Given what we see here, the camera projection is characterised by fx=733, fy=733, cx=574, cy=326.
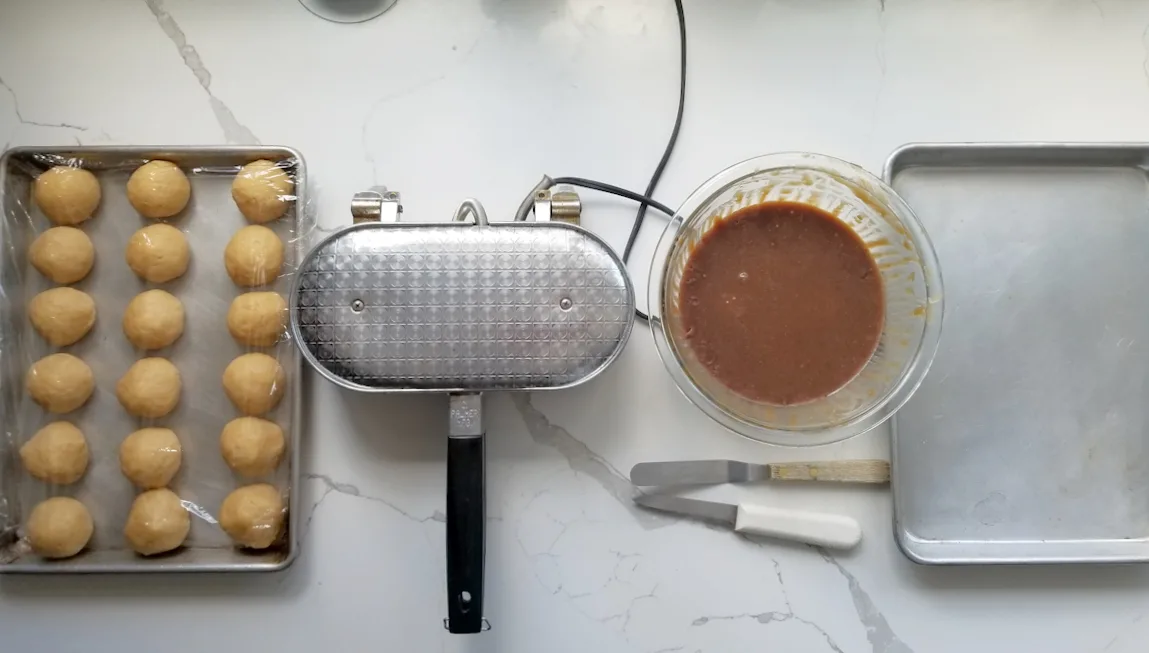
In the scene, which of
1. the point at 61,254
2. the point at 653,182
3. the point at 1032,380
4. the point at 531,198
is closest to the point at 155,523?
the point at 61,254

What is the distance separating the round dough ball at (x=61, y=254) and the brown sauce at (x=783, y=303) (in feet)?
1.87

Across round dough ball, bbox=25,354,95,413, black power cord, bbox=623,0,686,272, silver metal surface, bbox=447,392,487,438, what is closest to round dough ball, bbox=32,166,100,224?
round dough ball, bbox=25,354,95,413

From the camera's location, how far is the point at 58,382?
2.23ft

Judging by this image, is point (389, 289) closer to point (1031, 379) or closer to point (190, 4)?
point (190, 4)

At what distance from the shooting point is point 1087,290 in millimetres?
727

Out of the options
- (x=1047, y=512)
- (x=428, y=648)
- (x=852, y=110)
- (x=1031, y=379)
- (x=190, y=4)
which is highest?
(x=190, y=4)

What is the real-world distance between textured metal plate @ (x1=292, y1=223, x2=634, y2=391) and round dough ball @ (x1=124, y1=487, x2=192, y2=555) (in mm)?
208

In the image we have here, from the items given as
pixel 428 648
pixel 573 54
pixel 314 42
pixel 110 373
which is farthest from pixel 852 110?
pixel 110 373

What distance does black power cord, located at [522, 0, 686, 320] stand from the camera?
0.71 metres

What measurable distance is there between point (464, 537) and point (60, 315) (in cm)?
43

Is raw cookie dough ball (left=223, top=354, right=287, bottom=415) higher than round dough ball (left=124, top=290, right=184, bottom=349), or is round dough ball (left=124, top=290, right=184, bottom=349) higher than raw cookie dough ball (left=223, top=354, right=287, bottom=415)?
round dough ball (left=124, top=290, right=184, bottom=349)

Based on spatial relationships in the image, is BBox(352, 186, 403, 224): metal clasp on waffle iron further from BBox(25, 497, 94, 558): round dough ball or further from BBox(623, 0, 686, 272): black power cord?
BBox(25, 497, 94, 558): round dough ball

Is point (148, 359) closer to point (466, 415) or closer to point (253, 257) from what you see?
point (253, 257)

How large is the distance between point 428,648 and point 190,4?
2.26 ft
